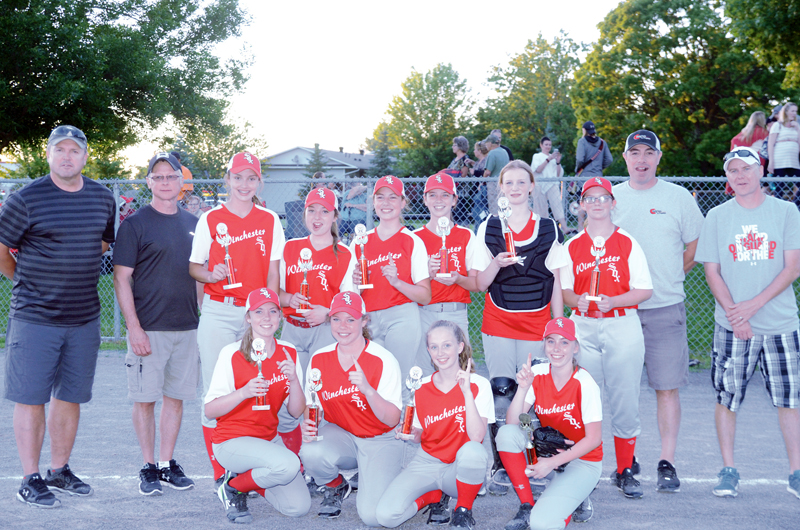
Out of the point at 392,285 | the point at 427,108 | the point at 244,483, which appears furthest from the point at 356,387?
the point at 427,108

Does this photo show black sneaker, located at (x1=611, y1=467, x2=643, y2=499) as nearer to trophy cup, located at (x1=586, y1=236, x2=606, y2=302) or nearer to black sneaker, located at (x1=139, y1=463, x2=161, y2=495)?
trophy cup, located at (x1=586, y1=236, x2=606, y2=302)

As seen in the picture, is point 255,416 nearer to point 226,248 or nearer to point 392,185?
point 226,248

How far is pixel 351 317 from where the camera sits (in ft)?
14.7

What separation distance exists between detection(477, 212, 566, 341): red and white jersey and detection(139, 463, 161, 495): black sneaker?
2520 millimetres

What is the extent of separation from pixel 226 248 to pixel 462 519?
2428mm

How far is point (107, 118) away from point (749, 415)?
68.6ft

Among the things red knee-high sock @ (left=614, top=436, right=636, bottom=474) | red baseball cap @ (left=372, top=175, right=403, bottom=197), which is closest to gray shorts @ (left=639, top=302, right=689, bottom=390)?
red knee-high sock @ (left=614, top=436, right=636, bottom=474)

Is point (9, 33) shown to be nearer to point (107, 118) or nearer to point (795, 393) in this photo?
point (107, 118)

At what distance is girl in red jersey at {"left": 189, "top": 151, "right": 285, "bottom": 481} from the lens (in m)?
4.85

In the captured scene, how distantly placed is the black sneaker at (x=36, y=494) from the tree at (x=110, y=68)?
18114mm

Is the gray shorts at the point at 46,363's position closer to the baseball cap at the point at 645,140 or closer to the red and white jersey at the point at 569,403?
the red and white jersey at the point at 569,403

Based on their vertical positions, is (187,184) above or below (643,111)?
below

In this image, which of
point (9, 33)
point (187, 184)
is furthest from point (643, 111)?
point (187, 184)

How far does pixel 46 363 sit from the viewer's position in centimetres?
469
